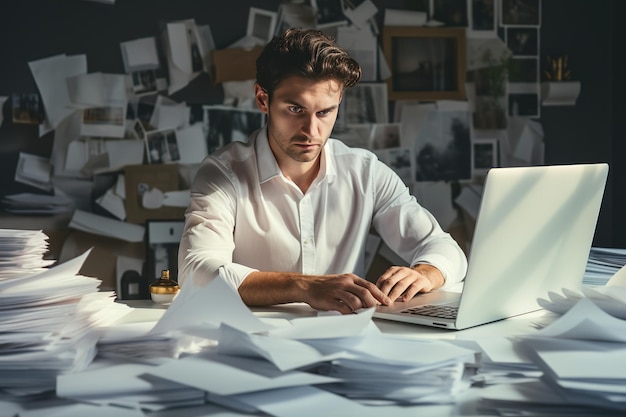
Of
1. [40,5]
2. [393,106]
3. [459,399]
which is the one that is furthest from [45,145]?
[459,399]

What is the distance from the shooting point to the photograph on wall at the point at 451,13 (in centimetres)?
319

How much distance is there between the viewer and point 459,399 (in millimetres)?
847

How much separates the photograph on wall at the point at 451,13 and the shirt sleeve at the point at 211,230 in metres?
1.54

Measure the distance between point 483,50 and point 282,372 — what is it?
2.62 metres

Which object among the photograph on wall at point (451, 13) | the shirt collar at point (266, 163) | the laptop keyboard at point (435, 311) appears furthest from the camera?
the photograph on wall at point (451, 13)

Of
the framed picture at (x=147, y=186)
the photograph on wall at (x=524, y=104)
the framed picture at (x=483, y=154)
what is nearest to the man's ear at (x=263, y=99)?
the framed picture at (x=147, y=186)

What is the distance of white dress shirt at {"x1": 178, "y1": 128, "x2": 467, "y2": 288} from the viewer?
76.9 inches

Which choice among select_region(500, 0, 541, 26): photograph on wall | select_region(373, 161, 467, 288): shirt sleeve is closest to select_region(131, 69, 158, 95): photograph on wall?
select_region(373, 161, 467, 288): shirt sleeve

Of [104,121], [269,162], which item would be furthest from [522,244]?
[104,121]

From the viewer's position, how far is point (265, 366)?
2.80 ft

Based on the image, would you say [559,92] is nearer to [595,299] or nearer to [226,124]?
[226,124]

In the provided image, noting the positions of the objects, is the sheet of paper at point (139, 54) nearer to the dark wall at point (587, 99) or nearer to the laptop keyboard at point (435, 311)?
the dark wall at point (587, 99)

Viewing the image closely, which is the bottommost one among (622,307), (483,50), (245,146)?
(622,307)

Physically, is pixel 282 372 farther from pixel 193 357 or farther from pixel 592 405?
pixel 592 405
